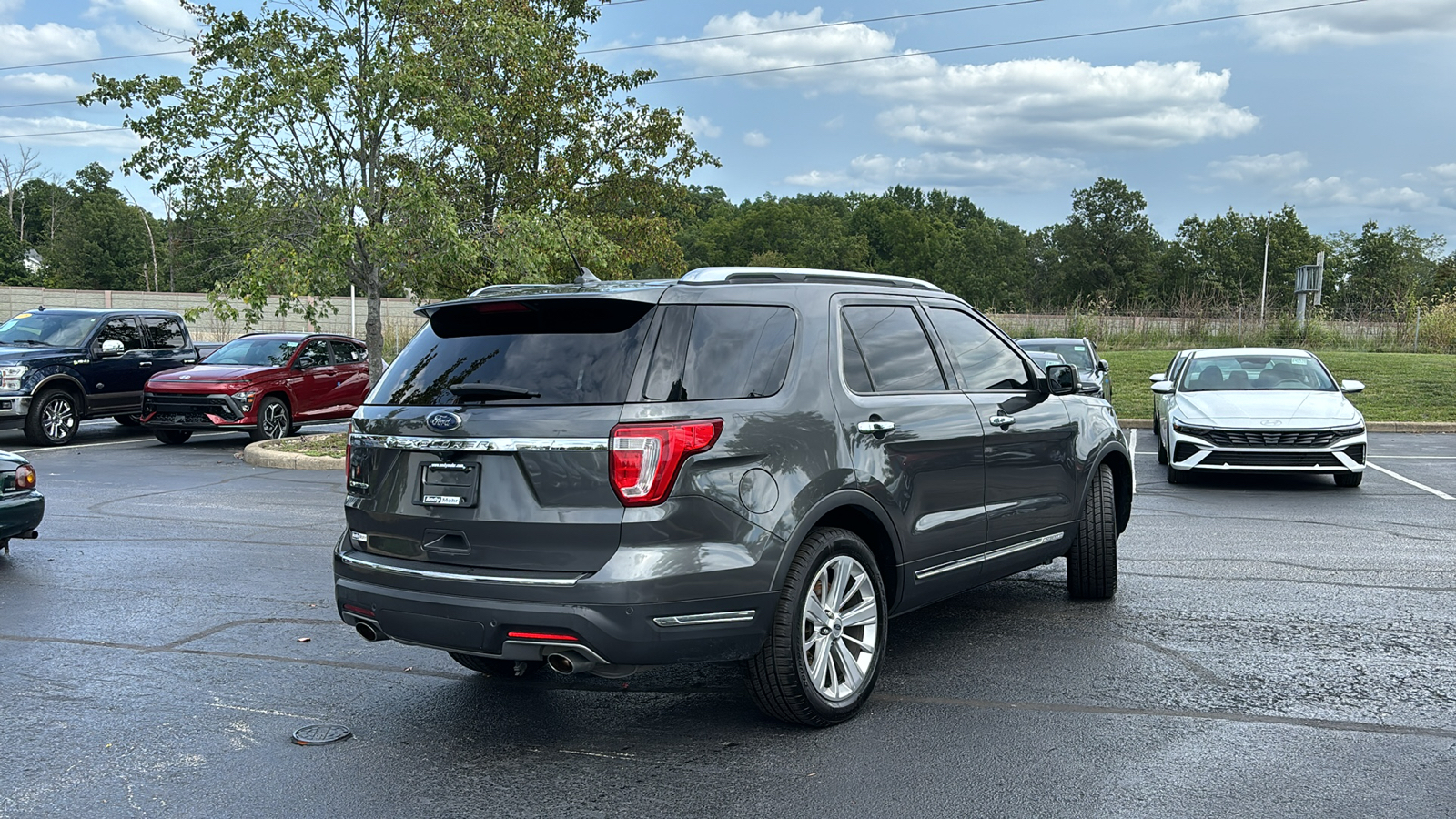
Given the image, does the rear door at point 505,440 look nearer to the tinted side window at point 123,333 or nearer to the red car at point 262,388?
the red car at point 262,388

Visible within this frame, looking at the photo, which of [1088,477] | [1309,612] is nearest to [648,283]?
[1088,477]

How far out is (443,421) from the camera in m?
4.53

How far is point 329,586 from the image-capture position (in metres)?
7.57

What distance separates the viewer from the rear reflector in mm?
4227

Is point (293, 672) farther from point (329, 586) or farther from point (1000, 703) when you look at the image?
point (1000, 703)

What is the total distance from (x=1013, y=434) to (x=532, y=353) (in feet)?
8.85

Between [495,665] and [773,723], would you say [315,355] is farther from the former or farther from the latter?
[773,723]

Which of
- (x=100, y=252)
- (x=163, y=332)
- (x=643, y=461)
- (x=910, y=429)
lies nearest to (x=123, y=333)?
(x=163, y=332)

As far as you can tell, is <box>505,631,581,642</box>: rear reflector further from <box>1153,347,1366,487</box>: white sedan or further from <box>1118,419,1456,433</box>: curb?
<box>1118,419,1456,433</box>: curb

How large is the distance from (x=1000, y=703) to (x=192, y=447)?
15.2m

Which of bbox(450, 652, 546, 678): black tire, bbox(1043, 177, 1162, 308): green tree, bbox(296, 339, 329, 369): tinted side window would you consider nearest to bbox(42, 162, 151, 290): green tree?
bbox(296, 339, 329, 369): tinted side window

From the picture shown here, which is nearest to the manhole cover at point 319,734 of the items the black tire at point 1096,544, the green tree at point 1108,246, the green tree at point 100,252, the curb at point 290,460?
the black tire at point 1096,544

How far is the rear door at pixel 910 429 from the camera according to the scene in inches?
200

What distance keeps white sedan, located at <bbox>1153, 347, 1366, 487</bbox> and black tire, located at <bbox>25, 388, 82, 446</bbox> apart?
48.9 feet
